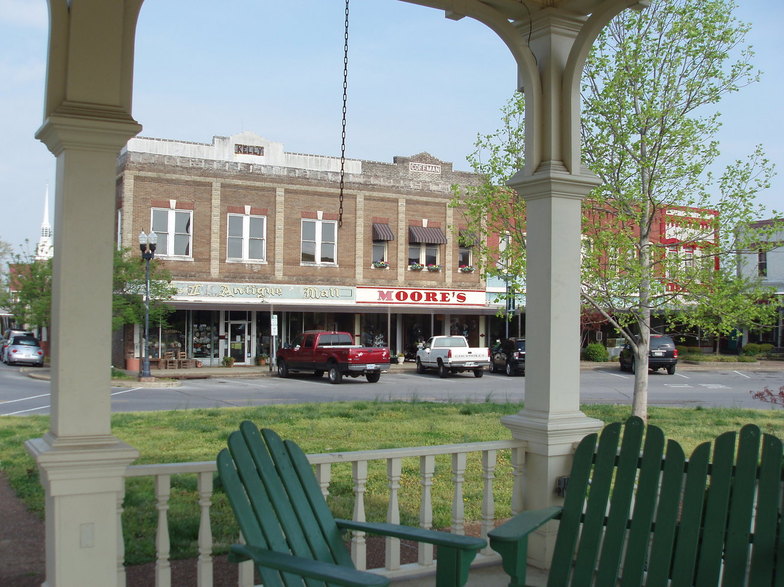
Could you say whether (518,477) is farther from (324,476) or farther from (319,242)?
(319,242)

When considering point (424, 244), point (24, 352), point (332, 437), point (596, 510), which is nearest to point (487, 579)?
point (596, 510)

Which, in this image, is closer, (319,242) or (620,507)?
(620,507)

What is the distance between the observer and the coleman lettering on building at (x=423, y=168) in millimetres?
34750

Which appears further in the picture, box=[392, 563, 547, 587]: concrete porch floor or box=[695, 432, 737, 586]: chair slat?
box=[392, 563, 547, 587]: concrete porch floor

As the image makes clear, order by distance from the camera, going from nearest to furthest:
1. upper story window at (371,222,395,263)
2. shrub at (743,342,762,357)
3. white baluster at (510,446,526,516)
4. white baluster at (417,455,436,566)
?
white baluster at (417,455,436,566) → white baluster at (510,446,526,516) → upper story window at (371,222,395,263) → shrub at (743,342,762,357)

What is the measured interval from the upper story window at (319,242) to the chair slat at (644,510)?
29.0 meters

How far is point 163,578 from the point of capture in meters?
3.74

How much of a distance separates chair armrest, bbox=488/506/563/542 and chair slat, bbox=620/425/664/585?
35 cm

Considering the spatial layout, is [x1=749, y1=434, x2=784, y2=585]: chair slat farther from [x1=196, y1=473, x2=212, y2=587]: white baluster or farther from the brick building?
the brick building

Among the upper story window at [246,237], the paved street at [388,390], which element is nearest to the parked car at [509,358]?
the paved street at [388,390]

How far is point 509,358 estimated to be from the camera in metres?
29.5

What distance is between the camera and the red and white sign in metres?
33.2

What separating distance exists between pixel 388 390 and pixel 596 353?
15.6 metres

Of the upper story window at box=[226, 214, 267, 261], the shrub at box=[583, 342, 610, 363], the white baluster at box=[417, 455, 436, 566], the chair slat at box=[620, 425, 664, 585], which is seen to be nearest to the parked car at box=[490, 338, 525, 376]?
the shrub at box=[583, 342, 610, 363]
